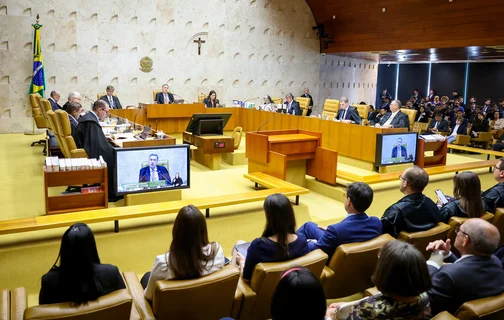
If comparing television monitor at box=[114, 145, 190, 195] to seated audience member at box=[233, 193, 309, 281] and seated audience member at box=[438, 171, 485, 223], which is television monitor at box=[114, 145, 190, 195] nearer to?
seated audience member at box=[233, 193, 309, 281]

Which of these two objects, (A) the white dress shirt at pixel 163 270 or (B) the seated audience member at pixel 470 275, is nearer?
(B) the seated audience member at pixel 470 275

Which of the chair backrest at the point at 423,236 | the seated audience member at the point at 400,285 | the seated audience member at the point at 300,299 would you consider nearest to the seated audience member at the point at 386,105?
the chair backrest at the point at 423,236

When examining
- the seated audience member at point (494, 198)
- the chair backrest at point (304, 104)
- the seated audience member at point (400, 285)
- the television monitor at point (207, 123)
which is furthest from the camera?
the chair backrest at point (304, 104)

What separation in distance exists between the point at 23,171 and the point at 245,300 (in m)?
5.92

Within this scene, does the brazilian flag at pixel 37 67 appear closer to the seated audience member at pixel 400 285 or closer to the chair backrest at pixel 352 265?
the chair backrest at pixel 352 265

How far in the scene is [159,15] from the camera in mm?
12836

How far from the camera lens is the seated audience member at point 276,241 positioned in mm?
2711

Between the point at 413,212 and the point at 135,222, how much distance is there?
2.97m

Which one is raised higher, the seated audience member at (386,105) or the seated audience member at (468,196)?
the seated audience member at (386,105)

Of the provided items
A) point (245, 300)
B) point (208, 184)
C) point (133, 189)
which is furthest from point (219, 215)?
point (245, 300)

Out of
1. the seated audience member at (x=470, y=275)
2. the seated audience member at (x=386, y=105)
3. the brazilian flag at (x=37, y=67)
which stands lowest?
the seated audience member at (x=470, y=275)

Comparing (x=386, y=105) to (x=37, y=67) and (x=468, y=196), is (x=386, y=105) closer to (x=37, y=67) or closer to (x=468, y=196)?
(x=37, y=67)

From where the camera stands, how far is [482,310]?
2.12m

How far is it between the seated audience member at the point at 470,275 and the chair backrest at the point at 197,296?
1033 millimetres
